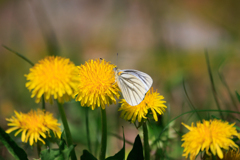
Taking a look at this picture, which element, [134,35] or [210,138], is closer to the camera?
[210,138]

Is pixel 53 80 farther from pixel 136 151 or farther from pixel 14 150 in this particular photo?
pixel 136 151

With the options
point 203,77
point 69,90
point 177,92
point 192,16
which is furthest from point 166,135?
point 192,16

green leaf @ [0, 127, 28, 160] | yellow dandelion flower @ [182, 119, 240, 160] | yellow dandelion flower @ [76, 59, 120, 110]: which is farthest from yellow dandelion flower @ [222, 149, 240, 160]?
green leaf @ [0, 127, 28, 160]

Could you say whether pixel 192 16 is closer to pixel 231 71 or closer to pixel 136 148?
pixel 231 71

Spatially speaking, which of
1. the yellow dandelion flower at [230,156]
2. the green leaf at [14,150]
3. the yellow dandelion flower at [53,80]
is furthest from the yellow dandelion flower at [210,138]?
the green leaf at [14,150]

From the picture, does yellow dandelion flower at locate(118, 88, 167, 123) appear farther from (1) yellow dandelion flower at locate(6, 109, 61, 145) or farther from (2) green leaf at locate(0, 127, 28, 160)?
(2) green leaf at locate(0, 127, 28, 160)

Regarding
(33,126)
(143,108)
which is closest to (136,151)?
(143,108)

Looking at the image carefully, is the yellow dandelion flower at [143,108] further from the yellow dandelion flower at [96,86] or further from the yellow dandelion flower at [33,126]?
the yellow dandelion flower at [33,126]
